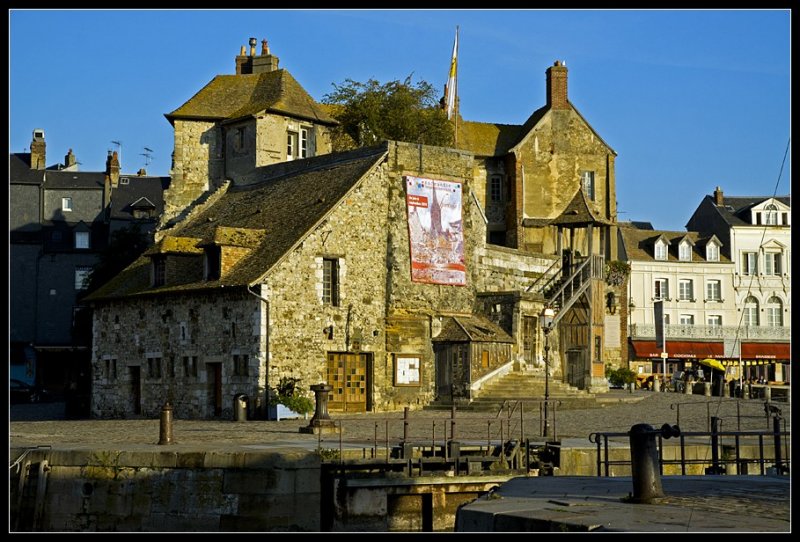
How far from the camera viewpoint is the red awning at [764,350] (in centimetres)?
7125

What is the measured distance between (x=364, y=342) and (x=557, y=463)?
15.3 m

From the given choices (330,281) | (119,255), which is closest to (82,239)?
(119,255)

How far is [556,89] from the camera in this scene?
5838 cm

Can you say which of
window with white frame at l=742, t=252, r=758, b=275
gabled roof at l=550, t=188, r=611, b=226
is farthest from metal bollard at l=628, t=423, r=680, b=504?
window with white frame at l=742, t=252, r=758, b=275

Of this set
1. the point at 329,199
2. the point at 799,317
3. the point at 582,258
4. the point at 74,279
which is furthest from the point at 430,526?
the point at 74,279

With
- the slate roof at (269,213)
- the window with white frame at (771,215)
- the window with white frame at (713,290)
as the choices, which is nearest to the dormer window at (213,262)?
the slate roof at (269,213)

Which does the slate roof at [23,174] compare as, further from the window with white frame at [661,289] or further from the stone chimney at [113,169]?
the window with white frame at [661,289]

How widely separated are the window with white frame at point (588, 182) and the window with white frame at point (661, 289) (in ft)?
49.0

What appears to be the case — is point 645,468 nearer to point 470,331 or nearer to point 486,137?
point 470,331

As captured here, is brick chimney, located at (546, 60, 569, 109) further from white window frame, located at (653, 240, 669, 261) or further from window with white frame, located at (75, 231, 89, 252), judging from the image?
window with white frame, located at (75, 231, 89, 252)

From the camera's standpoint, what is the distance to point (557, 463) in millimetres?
23766

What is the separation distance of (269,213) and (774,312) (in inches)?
1637

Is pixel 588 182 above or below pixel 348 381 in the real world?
above
